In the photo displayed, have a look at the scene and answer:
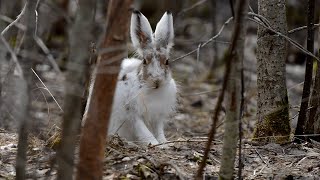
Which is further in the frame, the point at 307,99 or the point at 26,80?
the point at 307,99

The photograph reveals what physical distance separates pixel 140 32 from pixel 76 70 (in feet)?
9.96

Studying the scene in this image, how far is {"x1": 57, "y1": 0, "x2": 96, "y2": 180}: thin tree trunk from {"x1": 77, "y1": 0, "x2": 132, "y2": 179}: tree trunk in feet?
0.73

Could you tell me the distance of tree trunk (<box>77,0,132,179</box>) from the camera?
4215 millimetres

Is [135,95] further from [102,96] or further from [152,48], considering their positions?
[102,96]

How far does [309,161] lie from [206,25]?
11248 mm

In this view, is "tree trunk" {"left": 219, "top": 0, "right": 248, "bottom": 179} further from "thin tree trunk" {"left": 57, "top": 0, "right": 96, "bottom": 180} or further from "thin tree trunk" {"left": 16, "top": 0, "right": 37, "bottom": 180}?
"thin tree trunk" {"left": 16, "top": 0, "right": 37, "bottom": 180}

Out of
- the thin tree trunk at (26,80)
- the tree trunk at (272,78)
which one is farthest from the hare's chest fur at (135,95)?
the thin tree trunk at (26,80)

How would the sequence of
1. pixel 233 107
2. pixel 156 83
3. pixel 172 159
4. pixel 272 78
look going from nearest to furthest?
1. pixel 233 107
2. pixel 172 159
3. pixel 272 78
4. pixel 156 83

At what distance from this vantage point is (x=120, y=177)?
17.0 feet

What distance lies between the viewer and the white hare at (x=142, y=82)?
6.80 metres

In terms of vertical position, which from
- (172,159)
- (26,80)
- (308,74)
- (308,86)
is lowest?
(172,159)

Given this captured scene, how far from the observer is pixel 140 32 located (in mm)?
6902

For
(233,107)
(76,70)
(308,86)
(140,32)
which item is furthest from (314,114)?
(76,70)

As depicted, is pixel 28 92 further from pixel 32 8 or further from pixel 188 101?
pixel 188 101
